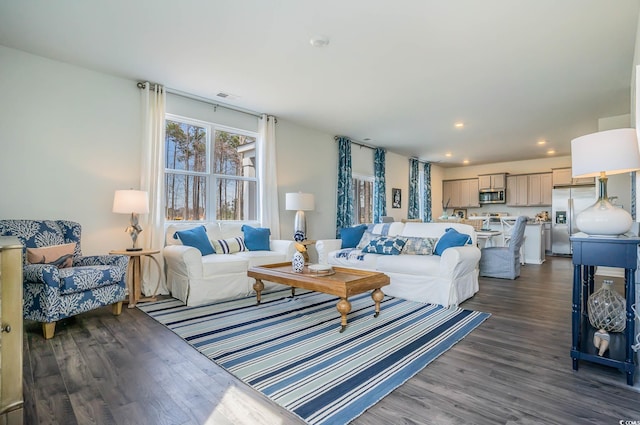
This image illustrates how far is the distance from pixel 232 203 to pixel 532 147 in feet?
23.0

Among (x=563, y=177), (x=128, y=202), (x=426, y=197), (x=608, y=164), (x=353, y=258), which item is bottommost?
(x=353, y=258)

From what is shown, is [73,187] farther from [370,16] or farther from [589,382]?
[589,382]

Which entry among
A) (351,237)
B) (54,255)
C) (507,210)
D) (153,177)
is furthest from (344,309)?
(507,210)

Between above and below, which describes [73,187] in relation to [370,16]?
below

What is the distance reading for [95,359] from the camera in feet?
7.12

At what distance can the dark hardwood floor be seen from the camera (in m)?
1.55

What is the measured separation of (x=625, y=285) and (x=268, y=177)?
4.35 m

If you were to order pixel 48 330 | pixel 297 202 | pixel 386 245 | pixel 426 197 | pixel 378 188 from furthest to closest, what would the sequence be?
Result: 1. pixel 426 197
2. pixel 378 188
3. pixel 297 202
4. pixel 386 245
5. pixel 48 330

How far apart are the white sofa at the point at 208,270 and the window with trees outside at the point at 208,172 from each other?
449 mm

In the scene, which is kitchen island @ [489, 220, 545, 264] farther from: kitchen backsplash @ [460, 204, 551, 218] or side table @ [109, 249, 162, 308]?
side table @ [109, 249, 162, 308]

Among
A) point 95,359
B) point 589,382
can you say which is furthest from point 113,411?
point 589,382

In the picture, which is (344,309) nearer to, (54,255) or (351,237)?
(351,237)

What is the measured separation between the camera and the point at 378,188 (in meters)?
7.75

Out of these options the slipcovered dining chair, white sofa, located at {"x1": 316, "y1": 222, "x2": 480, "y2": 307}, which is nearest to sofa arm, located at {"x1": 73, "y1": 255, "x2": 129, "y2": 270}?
white sofa, located at {"x1": 316, "y1": 222, "x2": 480, "y2": 307}
